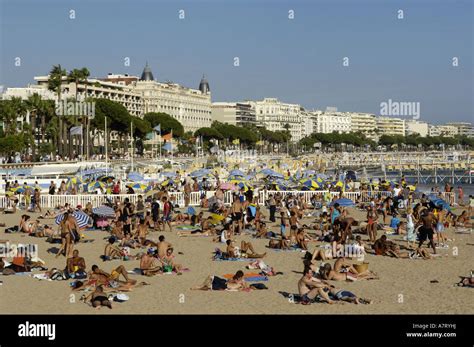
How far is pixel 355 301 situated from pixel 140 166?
43.2 meters

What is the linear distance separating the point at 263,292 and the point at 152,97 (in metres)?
115

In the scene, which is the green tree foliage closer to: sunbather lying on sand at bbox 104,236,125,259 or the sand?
the sand

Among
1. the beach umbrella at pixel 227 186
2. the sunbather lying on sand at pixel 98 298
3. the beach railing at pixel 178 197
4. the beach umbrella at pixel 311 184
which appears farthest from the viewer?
the beach umbrella at pixel 311 184

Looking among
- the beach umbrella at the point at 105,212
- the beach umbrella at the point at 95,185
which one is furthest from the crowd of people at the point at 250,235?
the beach umbrella at the point at 95,185

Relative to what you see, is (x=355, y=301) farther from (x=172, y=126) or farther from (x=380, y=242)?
(x=172, y=126)

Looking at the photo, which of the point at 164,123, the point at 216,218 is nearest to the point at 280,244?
the point at 216,218

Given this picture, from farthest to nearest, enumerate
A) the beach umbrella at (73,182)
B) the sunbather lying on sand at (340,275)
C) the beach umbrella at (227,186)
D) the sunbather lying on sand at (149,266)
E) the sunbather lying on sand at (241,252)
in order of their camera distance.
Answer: the beach umbrella at (73,182) < the beach umbrella at (227,186) < the sunbather lying on sand at (241,252) < the sunbather lying on sand at (149,266) < the sunbather lying on sand at (340,275)

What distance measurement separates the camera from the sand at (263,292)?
10.8 metres

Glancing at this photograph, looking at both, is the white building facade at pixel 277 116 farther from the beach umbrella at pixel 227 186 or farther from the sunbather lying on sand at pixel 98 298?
the sunbather lying on sand at pixel 98 298

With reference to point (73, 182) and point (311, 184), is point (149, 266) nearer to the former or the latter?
point (311, 184)

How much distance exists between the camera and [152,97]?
124812 mm

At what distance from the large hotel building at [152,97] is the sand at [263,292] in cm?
8652
